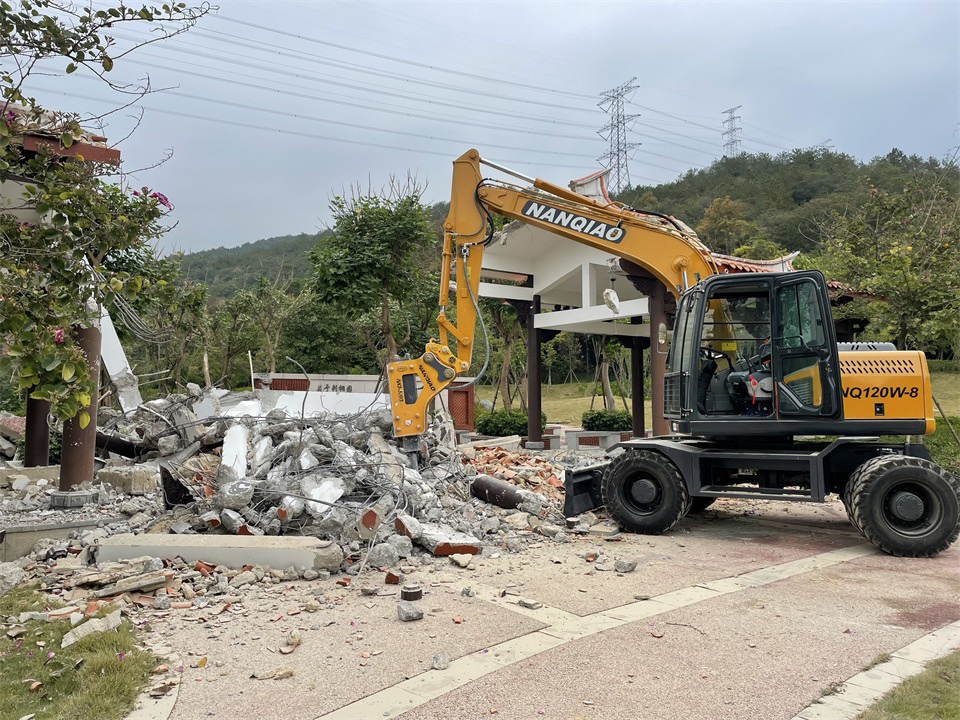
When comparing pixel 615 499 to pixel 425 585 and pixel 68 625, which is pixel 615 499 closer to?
pixel 425 585

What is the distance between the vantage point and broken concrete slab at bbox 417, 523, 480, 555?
6.71m

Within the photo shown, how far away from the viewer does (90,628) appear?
14.9ft

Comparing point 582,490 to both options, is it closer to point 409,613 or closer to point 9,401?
point 409,613

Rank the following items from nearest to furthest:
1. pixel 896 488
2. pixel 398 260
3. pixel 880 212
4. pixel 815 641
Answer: pixel 815 641 < pixel 896 488 < pixel 880 212 < pixel 398 260

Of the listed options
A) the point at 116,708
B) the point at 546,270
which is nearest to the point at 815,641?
the point at 116,708

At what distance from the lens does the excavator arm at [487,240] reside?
894cm

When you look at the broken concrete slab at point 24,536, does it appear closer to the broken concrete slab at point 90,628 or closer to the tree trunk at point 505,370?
the broken concrete slab at point 90,628

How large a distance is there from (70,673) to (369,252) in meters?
13.5

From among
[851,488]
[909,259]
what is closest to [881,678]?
[851,488]

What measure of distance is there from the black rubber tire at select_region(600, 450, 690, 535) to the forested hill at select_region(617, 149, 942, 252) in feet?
111

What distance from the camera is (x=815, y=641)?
4594mm

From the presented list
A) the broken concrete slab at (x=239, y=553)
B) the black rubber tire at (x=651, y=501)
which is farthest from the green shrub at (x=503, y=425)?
the broken concrete slab at (x=239, y=553)

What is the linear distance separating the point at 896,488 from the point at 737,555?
1.69 metres

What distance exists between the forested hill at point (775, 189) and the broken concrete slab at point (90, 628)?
3815 cm
